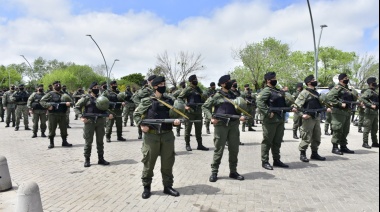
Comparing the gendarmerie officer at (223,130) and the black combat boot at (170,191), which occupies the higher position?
the gendarmerie officer at (223,130)

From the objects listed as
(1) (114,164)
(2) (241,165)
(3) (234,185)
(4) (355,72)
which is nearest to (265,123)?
(2) (241,165)

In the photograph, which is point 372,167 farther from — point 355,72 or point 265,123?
point 355,72

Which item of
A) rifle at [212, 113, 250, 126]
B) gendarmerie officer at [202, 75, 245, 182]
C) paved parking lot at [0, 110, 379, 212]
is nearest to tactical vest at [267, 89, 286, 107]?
gendarmerie officer at [202, 75, 245, 182]

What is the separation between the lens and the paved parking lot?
511 cm

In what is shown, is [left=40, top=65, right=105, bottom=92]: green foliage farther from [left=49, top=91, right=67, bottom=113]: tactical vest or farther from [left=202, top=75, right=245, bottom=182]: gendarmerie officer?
[left=202, top=75, right=245, bottom=182]: gendarmerie officer

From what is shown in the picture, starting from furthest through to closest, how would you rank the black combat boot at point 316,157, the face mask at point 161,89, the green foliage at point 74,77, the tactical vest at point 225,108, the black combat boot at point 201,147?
the green foliage at point 74,77 < the black combat boot at point 201,147 < the black combat boot at point 316,157 < the tactical vest at point 225,108 < the face mask at point 161,89

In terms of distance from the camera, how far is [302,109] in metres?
8.05

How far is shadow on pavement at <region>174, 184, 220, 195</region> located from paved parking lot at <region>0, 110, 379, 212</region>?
18 mm

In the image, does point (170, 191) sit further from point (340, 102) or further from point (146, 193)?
point (340, 102)

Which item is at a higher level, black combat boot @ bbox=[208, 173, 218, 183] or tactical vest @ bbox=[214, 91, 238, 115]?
tactical vest @ bbox=[214, 91, 238, 115]

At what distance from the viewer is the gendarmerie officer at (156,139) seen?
5.41m

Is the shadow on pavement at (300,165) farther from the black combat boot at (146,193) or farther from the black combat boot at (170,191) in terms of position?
the black combat boot at (146,193)

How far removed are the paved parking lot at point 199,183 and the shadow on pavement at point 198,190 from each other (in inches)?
0.7

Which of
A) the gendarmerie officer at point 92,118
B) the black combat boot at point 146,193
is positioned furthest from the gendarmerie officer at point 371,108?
the gendarmerie officer at point 92,118
